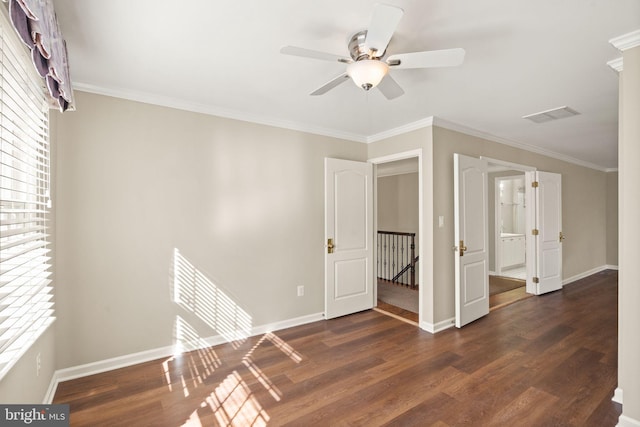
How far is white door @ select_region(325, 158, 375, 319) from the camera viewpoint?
3.85 meters

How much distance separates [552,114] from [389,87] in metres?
2.38

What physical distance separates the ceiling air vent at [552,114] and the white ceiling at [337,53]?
0.33ft

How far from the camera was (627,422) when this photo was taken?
185 centimetres

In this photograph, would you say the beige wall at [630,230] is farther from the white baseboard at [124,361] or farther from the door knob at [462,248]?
the white baseboard at [124,361]

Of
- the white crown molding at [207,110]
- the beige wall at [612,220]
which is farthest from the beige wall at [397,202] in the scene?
the beige wall at [612,220]

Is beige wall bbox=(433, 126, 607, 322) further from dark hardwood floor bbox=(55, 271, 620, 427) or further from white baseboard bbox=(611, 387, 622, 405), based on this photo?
white baseboard bbox=(611, 387, 622, 405)

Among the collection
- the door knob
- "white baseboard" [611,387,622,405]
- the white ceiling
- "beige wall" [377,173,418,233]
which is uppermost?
the white ceiling

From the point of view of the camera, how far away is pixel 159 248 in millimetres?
2834

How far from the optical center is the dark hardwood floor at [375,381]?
81.0 inches

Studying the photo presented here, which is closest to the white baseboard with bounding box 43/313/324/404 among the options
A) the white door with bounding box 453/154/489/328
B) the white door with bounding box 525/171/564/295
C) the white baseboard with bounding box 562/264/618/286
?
the white door with bounding box 453/154/489/328

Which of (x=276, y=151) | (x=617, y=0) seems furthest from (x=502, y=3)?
(x=276, y=151)

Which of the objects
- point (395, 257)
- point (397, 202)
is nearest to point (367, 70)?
point (395, 257)

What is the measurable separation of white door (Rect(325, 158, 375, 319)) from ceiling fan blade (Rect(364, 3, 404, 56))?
7.15 feet

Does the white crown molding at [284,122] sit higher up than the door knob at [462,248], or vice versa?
the white crown molding at [284,122]
